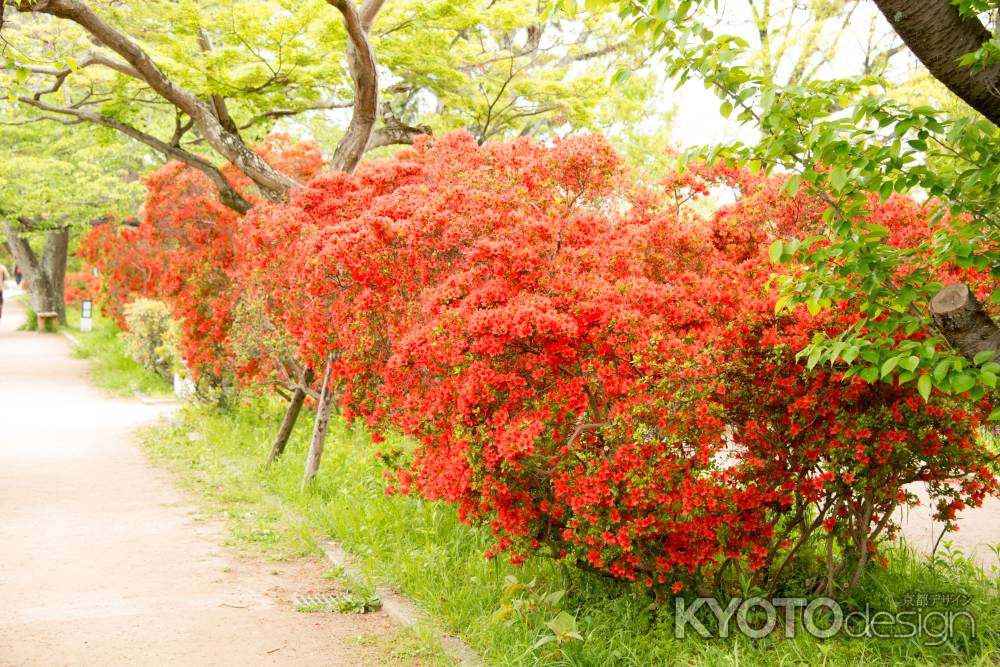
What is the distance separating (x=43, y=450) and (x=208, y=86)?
486 cm

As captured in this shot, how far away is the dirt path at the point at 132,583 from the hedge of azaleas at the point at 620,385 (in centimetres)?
111

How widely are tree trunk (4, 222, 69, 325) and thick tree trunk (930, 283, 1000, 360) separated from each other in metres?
23.0

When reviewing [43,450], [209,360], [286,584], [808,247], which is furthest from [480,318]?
[43,450]

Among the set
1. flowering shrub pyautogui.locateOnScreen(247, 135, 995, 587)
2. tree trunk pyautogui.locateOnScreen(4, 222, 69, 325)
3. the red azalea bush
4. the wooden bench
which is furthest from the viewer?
the wooden bench

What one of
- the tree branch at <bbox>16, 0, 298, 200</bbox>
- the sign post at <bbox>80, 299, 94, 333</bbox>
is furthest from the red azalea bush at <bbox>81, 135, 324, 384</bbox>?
the sign post at <bbox>80, 299, 94, 333</bbox>

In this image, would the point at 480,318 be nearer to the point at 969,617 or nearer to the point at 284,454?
the point at 969,617

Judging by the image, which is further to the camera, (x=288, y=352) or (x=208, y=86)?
(x=208, y=86)

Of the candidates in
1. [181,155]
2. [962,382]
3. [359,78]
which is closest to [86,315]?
[181,155]

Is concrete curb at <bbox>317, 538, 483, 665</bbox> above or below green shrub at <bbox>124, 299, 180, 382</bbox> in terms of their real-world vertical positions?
below

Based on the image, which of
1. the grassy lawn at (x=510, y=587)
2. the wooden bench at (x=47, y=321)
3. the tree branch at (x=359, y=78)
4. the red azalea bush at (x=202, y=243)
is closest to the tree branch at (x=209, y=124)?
the red azalea bush at (x=202, y=243)

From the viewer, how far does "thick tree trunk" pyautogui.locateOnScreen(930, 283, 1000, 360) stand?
3.37 m

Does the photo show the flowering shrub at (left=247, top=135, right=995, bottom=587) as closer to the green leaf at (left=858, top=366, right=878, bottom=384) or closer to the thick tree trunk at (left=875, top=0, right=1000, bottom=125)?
the green leaf at (left=858, top=366, right=878, bottom=384)

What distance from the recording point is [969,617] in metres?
4.27

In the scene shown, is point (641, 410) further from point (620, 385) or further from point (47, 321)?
point (47, 321)
